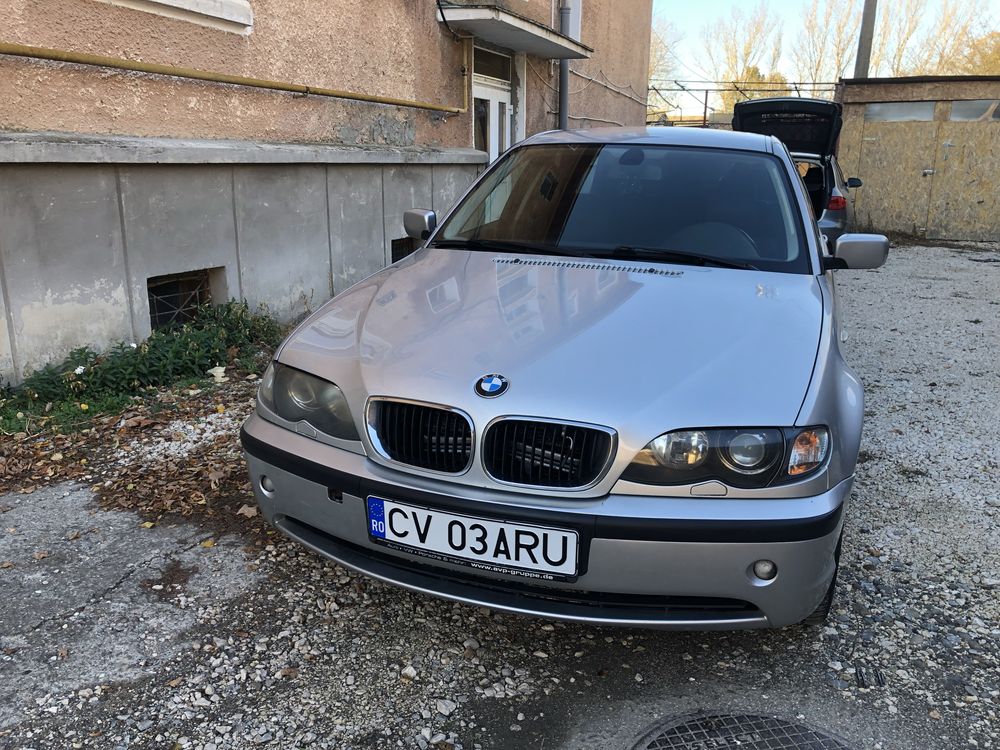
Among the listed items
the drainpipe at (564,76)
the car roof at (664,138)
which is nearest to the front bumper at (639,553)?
the car roof at (664,138)

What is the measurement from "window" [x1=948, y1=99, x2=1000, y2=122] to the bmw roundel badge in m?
13.8

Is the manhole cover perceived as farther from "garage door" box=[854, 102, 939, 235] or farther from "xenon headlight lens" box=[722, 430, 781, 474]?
"garage door" box=[854, 102, 939, 235]

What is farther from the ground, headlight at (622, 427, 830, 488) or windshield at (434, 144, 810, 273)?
windshield at (434, 144, 810, 273)

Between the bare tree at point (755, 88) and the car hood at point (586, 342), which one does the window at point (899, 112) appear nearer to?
the car hood at point (586, 342)

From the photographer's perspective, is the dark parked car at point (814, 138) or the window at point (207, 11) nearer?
the window at point (207, 11)

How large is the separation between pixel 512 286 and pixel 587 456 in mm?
961

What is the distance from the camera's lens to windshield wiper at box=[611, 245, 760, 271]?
3037 millimetres

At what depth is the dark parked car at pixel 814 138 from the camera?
9.43m

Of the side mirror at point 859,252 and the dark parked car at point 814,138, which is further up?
the dark parked car at point 814,138

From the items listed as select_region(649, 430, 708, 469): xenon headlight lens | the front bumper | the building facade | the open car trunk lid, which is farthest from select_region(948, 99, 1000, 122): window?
select_region(649, 430, 708, 469): xenon headlight lens

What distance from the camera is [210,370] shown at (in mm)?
5020

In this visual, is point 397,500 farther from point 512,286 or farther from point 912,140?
point 912,140

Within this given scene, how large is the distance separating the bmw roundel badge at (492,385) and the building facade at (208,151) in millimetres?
3288

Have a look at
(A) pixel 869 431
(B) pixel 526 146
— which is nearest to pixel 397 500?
(B) pixel 526 146
